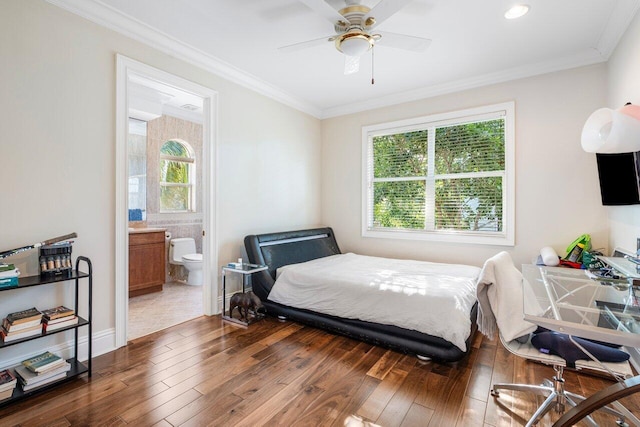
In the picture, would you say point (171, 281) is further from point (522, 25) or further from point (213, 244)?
point (522, 25)

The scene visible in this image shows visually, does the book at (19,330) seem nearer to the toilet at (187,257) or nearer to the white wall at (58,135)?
the white wall at (58,135)

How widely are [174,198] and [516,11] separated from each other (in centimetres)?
501

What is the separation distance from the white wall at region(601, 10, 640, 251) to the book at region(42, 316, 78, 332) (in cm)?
413

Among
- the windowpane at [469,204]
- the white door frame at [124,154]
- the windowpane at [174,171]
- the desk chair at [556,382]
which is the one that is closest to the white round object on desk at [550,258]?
the windowpane at [469,204]

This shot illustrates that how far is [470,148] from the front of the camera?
Result: 3.77 m

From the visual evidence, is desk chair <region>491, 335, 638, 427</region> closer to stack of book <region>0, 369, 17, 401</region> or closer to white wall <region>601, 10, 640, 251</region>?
white wall <region>601, 10, 640, 251</region>

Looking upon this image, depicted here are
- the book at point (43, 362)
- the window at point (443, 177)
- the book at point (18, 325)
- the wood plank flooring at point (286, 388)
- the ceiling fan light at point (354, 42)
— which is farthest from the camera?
the window at point (443, 177)

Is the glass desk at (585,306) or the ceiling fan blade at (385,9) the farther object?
the ceiling fan blade at (385,9)

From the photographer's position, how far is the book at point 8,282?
1.80 m

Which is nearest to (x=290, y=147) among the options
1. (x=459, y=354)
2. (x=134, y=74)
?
(x=134, y=74)

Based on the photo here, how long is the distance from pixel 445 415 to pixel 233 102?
349 centimetres

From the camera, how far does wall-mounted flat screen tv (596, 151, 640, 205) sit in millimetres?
2256

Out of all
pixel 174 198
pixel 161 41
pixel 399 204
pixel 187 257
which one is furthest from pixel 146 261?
pixel 399 204

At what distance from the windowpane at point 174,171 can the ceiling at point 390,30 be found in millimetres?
2236
